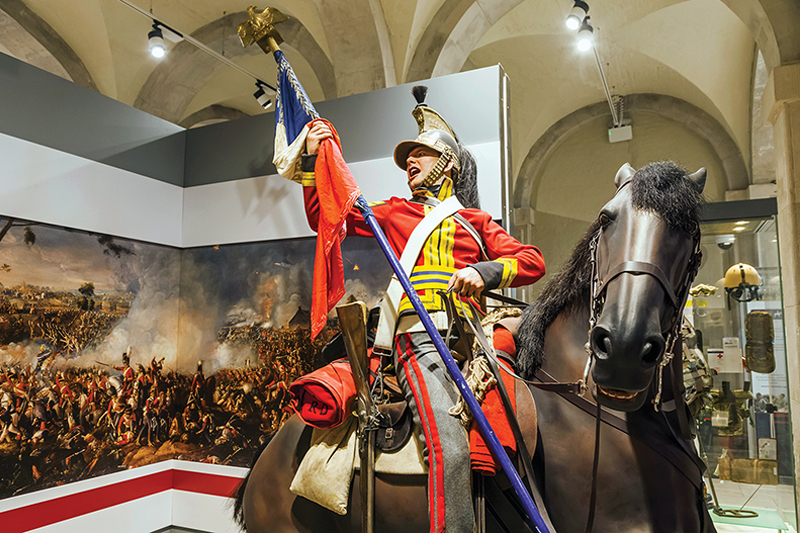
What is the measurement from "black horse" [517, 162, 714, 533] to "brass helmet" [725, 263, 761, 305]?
16.6 feet

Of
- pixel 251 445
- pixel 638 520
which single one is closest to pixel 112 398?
pixel 251 445

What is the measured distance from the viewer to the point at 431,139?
116 inches

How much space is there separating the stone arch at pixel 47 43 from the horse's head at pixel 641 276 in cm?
994

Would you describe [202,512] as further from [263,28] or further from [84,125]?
[263,28]

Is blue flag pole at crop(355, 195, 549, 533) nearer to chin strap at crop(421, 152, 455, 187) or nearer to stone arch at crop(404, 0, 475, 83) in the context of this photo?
chin strap at crop(421, 152, 455, 187)

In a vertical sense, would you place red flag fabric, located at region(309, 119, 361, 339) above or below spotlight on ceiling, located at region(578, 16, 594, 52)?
below

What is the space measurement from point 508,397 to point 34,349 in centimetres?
371

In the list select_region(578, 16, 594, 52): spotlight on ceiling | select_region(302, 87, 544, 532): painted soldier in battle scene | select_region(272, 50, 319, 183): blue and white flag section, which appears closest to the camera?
select_region(302, 87, 544, 532): painted soldier in battle scene

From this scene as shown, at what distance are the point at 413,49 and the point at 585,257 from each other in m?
5.56

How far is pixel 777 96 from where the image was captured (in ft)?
14.9

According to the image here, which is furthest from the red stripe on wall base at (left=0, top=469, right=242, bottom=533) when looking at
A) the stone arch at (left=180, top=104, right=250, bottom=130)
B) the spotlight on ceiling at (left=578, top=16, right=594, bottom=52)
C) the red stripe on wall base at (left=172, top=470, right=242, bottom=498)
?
the stone arch at (left=180, top=104, right=250, bottom=130)

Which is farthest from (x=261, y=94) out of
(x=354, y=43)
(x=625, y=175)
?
(x=625, y=175)

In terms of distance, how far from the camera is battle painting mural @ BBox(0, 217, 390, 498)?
3.98 meters

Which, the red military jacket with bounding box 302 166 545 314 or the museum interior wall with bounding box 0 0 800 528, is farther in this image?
the museum interior wall with bounding box 0 0 800 528
